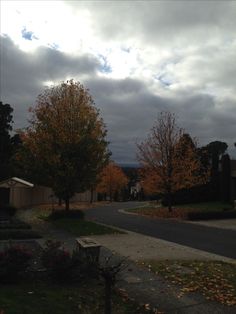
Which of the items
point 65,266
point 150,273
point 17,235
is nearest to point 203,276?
point 150,273

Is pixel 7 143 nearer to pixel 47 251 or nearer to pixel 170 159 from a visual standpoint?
pixel 170 159

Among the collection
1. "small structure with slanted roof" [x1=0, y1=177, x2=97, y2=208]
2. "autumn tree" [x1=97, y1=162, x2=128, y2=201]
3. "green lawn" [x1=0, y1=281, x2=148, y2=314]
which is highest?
"autumn tree" [x1=97, y1=162, x2=128, y2=201]

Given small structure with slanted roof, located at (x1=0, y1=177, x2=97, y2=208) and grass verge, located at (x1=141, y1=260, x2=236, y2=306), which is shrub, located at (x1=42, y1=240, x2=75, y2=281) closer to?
grass verge, located at (x1=141, y1=260, x2=236, y2=306)

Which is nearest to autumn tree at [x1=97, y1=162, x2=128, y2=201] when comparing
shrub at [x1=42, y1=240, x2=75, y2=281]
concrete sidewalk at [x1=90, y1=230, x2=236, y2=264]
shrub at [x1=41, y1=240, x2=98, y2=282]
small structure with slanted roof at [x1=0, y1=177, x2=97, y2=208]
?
small structure with slanted roof at [x1=0, y1=177, x2=97, y2=208]

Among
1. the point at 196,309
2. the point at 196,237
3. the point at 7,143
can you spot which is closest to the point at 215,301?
the point at 196,309

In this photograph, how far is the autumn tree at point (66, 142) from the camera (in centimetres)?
2528

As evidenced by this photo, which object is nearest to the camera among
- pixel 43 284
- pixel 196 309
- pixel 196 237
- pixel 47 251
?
pixel 196 309

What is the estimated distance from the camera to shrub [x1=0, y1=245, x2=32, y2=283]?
30.7ft

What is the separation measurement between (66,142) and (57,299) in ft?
56.9

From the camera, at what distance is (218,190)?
159 ft

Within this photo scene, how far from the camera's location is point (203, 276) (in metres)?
10.6

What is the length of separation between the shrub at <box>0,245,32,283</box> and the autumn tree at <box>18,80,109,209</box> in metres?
15.3

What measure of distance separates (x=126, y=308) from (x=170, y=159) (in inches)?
1035

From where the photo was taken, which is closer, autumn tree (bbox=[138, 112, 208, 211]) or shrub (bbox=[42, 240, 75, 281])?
shrub (bbox=[42, 240, 75, 281])
